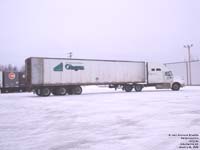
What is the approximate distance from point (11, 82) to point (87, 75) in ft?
51.4

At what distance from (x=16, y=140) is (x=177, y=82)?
1182 inches

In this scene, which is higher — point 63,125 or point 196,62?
point 196,62

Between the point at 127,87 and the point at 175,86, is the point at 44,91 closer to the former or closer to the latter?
the point at 127,87

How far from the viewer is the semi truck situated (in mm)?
40250

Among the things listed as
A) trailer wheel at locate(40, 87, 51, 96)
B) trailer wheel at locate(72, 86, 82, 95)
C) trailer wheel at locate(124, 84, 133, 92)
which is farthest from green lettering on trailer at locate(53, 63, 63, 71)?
trailer wheel at locate(124, 84, 133, 92)

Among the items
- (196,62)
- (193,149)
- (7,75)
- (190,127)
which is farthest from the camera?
(196,62)

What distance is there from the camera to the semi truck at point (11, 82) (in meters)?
40.2

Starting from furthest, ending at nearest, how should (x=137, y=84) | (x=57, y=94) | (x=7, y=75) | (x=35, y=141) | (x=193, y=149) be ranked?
1. (x=7, y=75)
2. (x=137, y=84)
3. (x=57, y=94)
4. (x=35, y=141)
5. (x=193, y=149)

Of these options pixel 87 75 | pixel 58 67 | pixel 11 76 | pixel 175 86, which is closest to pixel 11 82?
pixel 11 76

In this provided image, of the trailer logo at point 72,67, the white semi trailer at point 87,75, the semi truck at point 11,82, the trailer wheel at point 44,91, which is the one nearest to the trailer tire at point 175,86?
the white semi trailer at point 87,75

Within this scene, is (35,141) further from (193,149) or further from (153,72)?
(153,72)

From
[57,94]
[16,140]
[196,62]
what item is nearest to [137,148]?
[16,140]

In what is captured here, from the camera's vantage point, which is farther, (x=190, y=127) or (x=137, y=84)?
(x=137, y=84)

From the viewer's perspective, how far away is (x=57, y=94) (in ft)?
94.0
